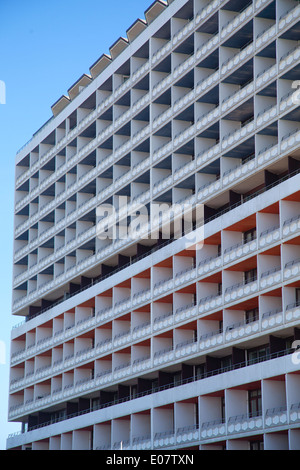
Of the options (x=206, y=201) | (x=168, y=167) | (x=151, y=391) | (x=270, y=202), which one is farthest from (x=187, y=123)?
(x=151, y=391)

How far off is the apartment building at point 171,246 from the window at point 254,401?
108 mm

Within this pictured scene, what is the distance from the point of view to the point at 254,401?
212 feet

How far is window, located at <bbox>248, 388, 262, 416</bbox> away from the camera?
64062mm

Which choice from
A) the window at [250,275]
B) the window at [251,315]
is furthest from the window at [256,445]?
the window at [250,275]

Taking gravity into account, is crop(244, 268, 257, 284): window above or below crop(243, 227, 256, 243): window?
below

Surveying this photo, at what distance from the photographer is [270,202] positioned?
62.6 metres

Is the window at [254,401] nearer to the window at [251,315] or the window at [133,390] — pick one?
the window at [251,315]

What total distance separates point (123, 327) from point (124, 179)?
13.8m

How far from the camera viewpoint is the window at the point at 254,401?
210ft

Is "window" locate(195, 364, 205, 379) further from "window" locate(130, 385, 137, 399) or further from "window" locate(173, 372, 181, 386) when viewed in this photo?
"window" locate(130, 385, 137, 399)

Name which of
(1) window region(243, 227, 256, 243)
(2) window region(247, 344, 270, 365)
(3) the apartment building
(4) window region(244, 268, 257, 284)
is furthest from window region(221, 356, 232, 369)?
(1) window region(243, 227, 256, 243)

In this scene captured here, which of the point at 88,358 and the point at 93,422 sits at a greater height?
the point at 88,358

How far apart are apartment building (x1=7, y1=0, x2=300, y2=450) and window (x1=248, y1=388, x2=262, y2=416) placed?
0.35 ft
